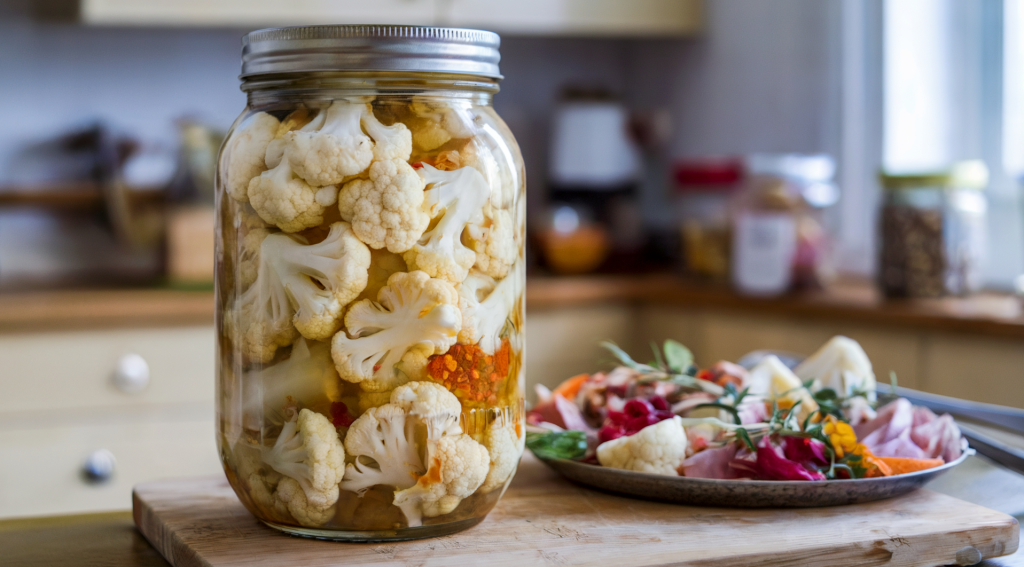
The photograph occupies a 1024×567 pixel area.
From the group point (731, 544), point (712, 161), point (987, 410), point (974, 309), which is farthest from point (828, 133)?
point (731, 544)

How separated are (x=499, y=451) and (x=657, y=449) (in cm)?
12

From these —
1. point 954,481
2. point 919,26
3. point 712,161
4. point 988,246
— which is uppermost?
point 919,26

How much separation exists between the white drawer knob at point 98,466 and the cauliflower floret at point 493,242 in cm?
140

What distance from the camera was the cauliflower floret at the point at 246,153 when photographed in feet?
1.92

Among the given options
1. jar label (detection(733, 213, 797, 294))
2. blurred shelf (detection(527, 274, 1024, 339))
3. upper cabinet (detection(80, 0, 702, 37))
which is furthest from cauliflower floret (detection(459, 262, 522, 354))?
upper cabinet (detection(80, 0, 702, 37))

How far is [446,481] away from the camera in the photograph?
1.90 feet

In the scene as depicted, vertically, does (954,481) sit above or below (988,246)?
below

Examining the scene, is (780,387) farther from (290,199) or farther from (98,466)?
(98,466)

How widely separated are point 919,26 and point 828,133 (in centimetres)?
29

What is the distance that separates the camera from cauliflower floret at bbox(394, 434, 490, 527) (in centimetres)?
58

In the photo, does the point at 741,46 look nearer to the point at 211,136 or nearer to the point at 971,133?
the point at 971,133

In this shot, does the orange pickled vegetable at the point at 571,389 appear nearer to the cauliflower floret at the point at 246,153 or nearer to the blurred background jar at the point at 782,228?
the cauliflower floret at the point at 246,153

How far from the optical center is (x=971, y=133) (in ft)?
6.16

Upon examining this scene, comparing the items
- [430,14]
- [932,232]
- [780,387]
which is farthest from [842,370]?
[430,14]
